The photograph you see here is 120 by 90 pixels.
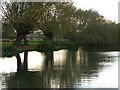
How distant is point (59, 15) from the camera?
110 feet

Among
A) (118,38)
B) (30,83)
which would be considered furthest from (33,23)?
(30,83)

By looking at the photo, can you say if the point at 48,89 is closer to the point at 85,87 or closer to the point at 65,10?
the point at 85,87

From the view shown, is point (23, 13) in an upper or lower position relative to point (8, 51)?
upper

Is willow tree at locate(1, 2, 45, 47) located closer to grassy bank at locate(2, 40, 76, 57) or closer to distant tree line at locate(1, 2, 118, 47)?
distant tree line at locate(1, 2, 118, 47)

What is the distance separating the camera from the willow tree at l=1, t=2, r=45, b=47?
2698cm

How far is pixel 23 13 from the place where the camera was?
28.2m

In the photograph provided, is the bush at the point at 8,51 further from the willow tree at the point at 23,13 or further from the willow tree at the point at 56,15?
the willow tree at the point at 56,15

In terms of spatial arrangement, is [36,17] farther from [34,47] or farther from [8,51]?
[34,47]

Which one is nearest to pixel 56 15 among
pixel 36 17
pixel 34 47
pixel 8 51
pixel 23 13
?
pixel 34 47

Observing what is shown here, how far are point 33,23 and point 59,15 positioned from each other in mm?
6999

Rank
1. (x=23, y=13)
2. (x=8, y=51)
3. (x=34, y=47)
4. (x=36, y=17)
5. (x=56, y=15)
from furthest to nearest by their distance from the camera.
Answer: (x=34, y=47)
(x=56, y=15)
(x=23, y=13)
(x=36, y=17)
(x=8, y=51)

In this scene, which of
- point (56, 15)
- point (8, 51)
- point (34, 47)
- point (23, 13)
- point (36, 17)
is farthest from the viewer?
point (34, 47)

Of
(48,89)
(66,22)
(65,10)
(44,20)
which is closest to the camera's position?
(48,89)

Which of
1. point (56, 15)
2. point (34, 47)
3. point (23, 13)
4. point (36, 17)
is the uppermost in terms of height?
point (56, 15)
